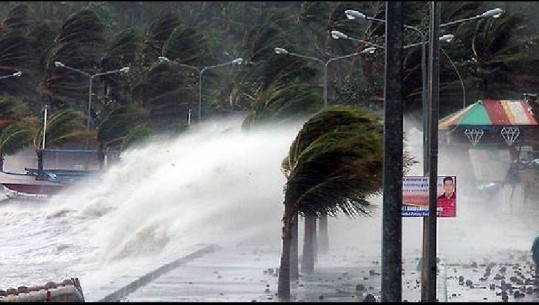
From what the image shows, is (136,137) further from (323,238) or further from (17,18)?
(17,18)

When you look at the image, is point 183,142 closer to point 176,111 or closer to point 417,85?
point 417,85

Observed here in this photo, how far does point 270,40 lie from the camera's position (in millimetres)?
87938

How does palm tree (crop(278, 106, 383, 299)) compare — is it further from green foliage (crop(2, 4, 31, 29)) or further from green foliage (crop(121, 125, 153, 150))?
green foliage (crop(2, 4, 31, 29))

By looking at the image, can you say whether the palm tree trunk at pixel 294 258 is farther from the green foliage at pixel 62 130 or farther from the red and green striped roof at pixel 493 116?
the green foliage at pixel 62 130

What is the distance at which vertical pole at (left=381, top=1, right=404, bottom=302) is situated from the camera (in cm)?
1384

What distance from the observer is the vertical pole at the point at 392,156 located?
45.4 ft

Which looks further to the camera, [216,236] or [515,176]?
[515,176]

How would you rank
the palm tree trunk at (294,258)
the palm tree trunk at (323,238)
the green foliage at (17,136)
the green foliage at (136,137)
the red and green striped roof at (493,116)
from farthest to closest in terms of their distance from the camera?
the green foliage at (17,136)
the green foliage at (136,137)
the red and green striped roof at (493,116)
the palm tree trunk at (323,238)
the palm tree trunk at (294,258)

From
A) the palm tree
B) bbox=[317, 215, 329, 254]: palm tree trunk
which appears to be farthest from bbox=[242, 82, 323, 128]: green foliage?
the palm tree

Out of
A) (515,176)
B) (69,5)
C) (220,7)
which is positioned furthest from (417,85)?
(220,7)

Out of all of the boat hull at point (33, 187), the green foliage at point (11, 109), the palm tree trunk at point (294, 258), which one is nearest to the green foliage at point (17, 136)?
the green foliage at point (11, 109)

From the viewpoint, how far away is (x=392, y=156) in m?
14.0

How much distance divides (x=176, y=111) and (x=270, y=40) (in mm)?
10517

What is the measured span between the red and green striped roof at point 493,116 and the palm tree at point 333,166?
86.4ft
